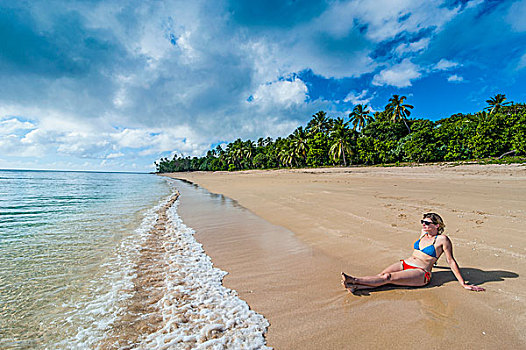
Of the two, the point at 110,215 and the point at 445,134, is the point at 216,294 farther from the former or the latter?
the point at 445,134

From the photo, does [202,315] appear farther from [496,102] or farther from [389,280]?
[496,102]

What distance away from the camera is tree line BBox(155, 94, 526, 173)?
1010 inches

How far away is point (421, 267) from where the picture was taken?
3209mm

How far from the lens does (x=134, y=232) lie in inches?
285

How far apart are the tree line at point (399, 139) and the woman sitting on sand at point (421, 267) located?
30953 millimetres

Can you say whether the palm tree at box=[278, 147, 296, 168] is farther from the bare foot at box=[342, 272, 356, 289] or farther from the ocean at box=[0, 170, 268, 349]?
the bare foot at box=[342, 272, 356, 289]

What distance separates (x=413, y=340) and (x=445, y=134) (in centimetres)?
3744

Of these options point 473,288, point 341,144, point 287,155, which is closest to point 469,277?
point 473,288

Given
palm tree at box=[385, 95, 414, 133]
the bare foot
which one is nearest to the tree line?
palm tree at box=[385, 95, 414, 133]

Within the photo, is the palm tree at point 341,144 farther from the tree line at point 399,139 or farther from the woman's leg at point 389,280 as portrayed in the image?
the woman's leg at point 389,280

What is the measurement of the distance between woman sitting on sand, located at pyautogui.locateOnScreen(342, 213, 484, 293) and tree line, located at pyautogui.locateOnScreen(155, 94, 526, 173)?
30953 millimetres

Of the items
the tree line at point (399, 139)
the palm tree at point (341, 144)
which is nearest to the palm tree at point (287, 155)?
the tree line at point (399, 139)

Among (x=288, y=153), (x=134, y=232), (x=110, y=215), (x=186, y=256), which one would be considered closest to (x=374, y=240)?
(x=186, y=256)

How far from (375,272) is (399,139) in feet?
146
